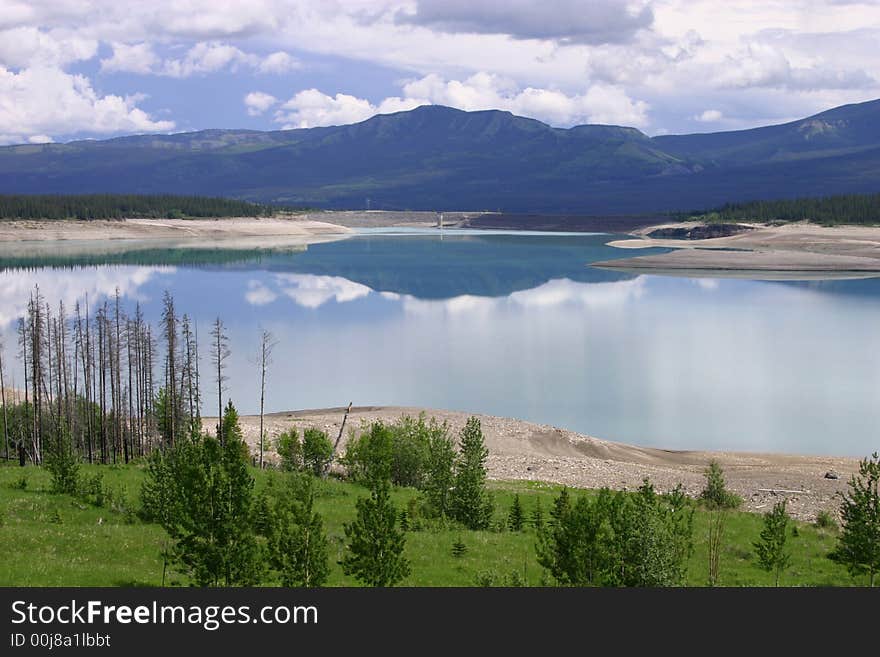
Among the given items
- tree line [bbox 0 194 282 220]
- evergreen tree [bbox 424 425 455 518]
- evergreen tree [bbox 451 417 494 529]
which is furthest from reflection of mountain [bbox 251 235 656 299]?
evergreen tree [bbox 451 417 494 529]

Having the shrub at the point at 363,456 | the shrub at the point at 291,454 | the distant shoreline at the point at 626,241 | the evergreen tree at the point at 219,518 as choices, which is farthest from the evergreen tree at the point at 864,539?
the distant shoreline at the point at 626,241

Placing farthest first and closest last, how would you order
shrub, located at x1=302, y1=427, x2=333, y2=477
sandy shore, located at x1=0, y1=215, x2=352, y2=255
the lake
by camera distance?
sandy shore, located at x1=0, y1=215, x2=352, y2=255 → the lake → shrub, located at x1=302, y1=427, x2=333, y2=477

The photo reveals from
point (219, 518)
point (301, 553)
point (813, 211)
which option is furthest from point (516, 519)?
point (813, 211)

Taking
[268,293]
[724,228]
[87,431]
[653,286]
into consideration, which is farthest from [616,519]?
[724,228]

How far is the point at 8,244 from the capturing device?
118 m

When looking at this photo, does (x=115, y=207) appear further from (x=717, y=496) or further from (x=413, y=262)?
(x=717, y=496)

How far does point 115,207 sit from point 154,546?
148 meters

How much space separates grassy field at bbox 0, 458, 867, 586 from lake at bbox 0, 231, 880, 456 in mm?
14111

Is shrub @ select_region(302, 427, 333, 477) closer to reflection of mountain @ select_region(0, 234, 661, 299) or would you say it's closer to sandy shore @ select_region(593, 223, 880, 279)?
reflection of mountain @ select_region(0, 234, 661, 299)

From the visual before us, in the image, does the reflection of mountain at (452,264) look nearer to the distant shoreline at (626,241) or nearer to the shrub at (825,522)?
the distant shoreline at (626,241)

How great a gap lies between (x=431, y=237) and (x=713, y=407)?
13006 cm

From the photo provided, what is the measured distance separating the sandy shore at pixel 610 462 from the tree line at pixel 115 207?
4457 inches

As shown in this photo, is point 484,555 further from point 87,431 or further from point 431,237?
point 431,237

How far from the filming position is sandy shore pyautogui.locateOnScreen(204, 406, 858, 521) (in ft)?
80.5
